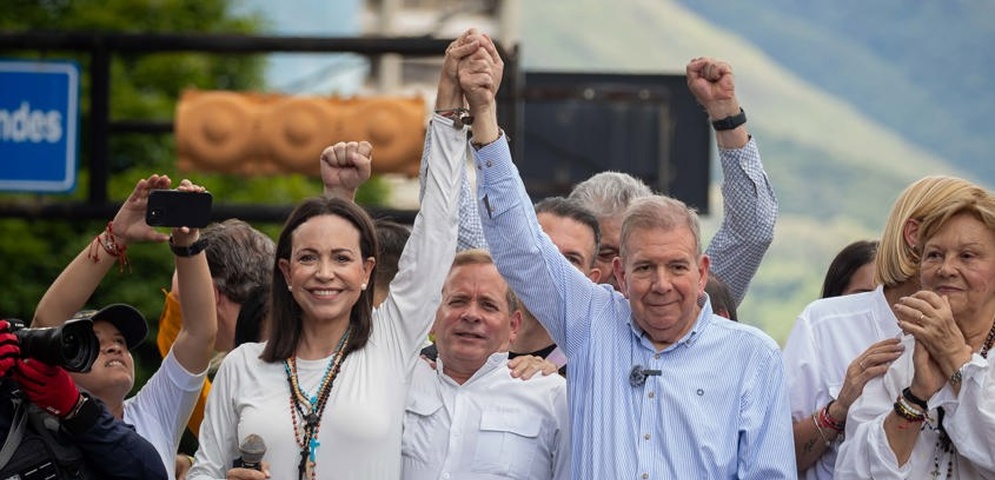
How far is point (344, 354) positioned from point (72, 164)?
580 cm

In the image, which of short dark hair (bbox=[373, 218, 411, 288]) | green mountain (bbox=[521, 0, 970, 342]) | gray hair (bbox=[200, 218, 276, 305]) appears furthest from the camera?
green mountain (bbox=[521, 0, 970, 342])

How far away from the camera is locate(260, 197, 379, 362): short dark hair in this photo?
17.6 feet

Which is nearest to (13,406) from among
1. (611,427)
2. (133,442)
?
(133,442)

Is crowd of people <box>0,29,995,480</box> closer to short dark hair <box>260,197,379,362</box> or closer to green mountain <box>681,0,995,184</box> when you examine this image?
short dark hair <box>260,197,379,362</box>

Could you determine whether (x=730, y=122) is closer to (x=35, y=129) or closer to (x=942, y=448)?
(x=942, y=448)

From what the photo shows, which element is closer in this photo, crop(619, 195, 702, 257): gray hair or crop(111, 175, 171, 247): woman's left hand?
crop(619, 195, 702, 257): gray hair

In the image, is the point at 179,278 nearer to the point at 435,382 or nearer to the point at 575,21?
the point at 435,382

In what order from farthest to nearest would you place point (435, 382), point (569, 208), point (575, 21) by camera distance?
point (575, 21) < point (569, 208) < point (435, 382)

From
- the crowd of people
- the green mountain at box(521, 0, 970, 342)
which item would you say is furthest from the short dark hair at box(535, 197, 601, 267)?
the green mountain at box(521, 0, 970, 342)

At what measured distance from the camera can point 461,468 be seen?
543 cm

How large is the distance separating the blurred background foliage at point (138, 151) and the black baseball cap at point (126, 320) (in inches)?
654

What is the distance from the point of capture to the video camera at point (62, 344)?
502 centimetres

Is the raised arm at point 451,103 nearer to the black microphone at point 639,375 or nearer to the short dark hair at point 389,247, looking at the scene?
the short dark hair at point 389,247

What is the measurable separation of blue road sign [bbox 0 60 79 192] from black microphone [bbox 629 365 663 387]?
604 cm
